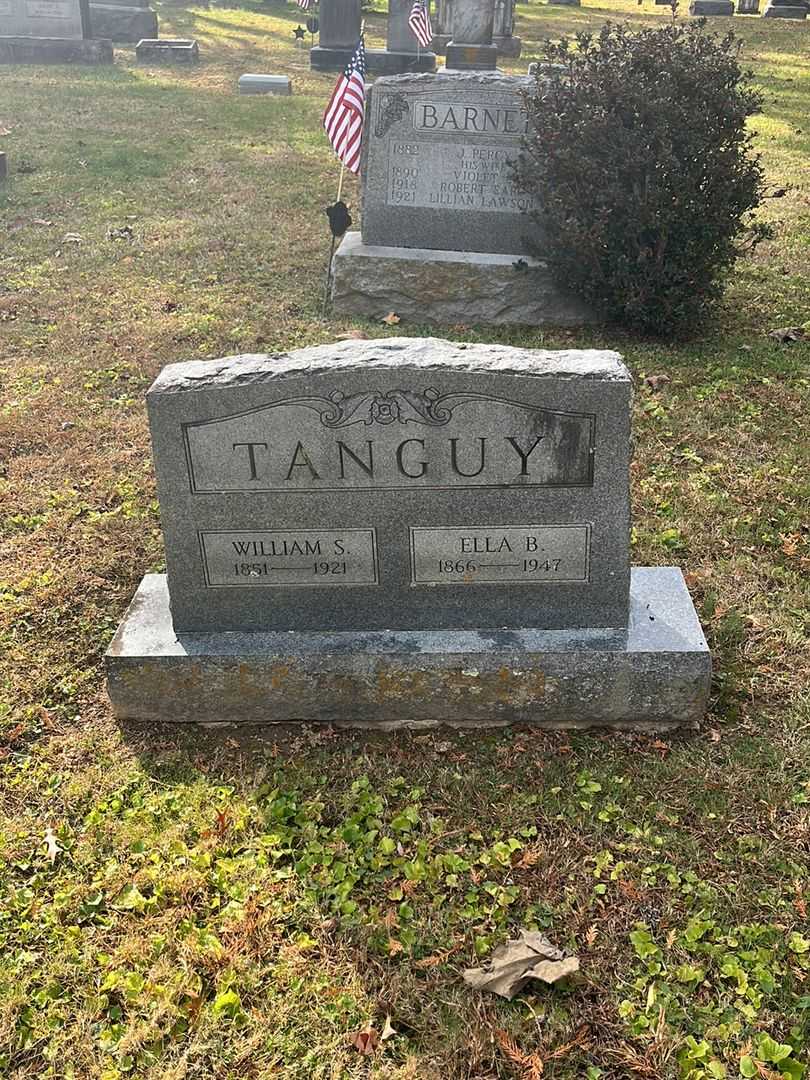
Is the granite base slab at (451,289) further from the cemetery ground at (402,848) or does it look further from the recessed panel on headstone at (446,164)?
the cemetery ground at (402,848)

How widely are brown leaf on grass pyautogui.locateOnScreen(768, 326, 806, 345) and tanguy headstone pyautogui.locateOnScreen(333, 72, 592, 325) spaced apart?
1.45m

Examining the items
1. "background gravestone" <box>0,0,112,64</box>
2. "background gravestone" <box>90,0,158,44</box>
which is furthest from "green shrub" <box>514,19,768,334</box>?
"background gravestone" <box>90,0,158,44</box>

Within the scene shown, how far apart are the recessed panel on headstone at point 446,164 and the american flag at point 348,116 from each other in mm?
149

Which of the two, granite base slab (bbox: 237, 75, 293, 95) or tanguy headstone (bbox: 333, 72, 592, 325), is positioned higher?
granite base slab (bbox: 237, 75, 293, 95)

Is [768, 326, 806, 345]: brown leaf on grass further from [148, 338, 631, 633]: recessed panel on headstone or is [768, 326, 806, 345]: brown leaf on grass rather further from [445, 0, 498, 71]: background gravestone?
[445, 0, 498, 71]: background gravestone

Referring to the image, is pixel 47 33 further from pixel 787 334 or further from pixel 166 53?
pixel 787 334

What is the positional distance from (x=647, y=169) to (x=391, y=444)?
437 centimetres

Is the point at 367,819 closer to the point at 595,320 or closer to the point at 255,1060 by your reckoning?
the point at 255,1060

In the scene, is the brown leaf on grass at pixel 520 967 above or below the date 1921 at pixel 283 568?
below

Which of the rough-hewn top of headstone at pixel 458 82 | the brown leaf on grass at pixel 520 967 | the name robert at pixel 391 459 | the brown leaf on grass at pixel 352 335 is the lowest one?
the brown leaf on grass at pixel 520 967

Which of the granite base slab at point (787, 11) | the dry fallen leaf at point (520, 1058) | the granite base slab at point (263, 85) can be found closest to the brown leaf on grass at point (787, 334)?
the dry fallen leaf at point (520, 1058)

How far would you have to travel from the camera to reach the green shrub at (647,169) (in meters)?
6.80

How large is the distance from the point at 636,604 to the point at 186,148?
39.4 ft

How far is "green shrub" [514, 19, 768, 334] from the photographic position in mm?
6805
